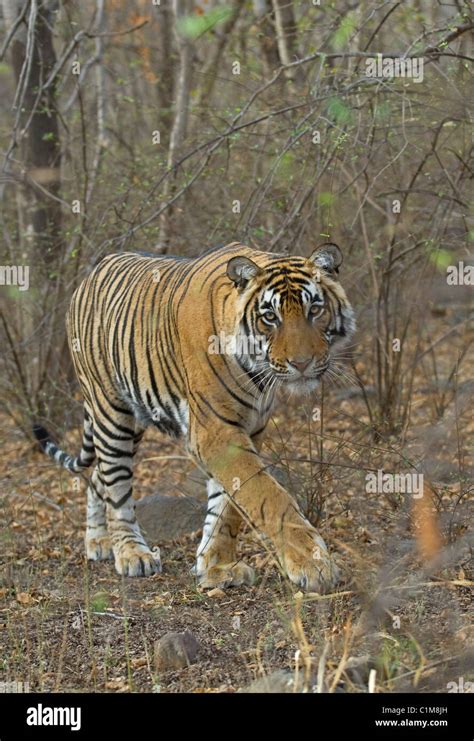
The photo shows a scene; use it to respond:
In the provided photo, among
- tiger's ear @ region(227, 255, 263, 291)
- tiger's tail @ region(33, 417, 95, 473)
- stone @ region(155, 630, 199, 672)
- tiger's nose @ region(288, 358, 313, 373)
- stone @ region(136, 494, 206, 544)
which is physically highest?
tiger's ear @ region(227, 255, 263, 291)

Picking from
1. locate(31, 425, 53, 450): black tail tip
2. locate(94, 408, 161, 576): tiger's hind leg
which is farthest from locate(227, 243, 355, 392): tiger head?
locate(31, 425, 53, 450): black tail tip

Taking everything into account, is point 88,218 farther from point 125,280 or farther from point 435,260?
point 435,260

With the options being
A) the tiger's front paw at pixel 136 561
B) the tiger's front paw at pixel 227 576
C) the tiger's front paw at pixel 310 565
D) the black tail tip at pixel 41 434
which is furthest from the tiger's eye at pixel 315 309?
the black tail tip at pixel 41 434

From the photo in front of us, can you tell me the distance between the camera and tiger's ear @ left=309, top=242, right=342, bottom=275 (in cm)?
538

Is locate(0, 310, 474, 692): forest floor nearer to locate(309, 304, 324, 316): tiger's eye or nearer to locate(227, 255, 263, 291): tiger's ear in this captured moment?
locate(309, 304, 324, 316): tiger's eye

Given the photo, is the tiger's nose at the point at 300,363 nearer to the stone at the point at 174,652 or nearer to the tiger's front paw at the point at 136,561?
the stone at the point at 174,652

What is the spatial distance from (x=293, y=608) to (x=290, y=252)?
2.71 metres

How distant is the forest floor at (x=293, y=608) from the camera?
13.6 feet

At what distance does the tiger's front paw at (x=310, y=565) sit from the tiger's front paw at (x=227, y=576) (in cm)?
69

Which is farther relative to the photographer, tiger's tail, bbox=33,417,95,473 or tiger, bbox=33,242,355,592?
tiger's tail, bbox=33,417,95,473

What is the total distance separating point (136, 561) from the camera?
6375 mm

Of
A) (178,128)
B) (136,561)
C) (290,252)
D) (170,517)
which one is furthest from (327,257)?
(178,128)

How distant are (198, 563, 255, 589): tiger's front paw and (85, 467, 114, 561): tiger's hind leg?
1.12 meters

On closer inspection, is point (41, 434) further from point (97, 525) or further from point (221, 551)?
point (221, 551)
